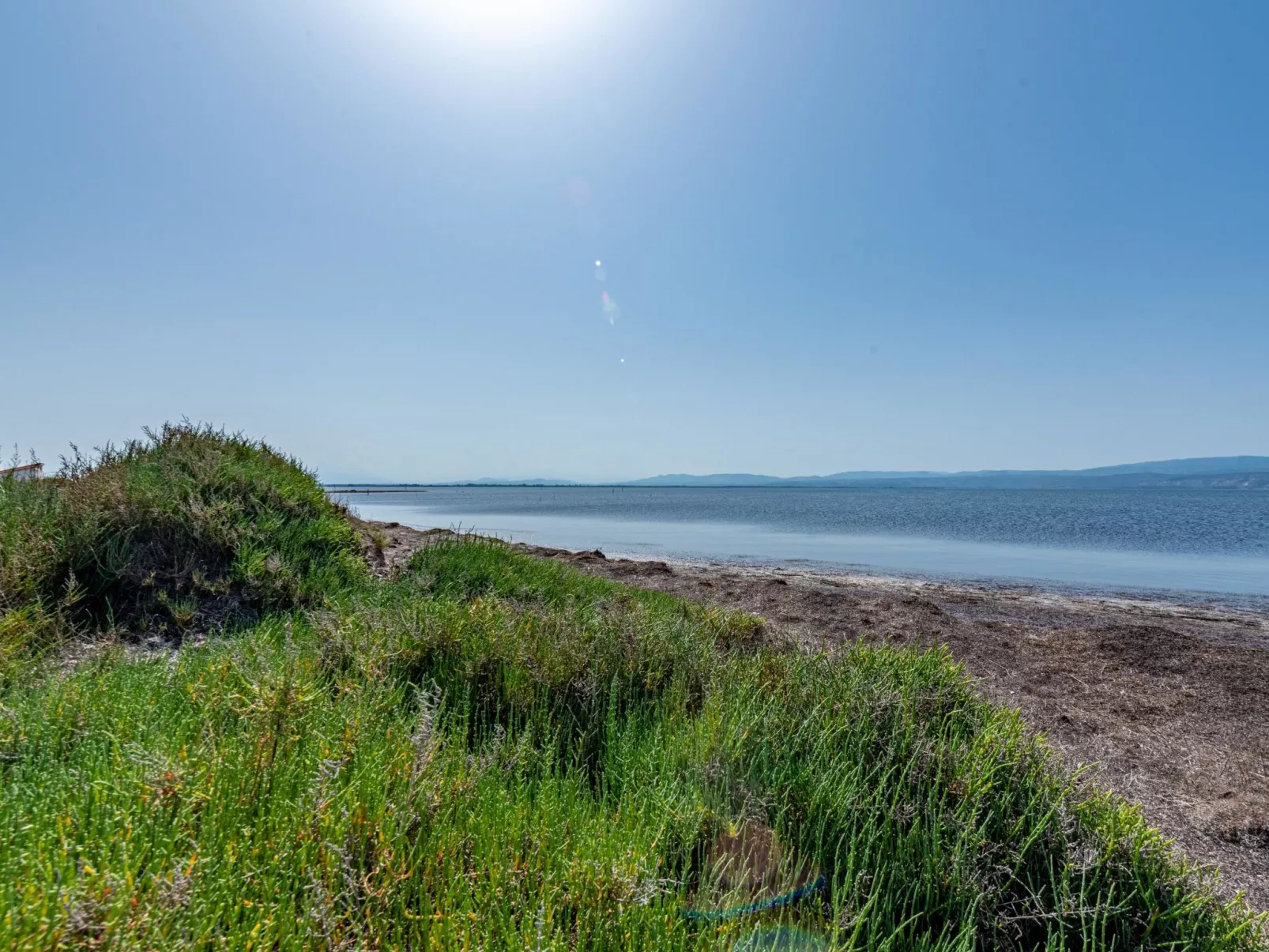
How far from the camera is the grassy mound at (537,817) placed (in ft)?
6.39

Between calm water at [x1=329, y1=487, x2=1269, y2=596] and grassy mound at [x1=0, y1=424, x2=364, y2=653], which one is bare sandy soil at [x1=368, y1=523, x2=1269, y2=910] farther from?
calm water at [x1=329, y1=487, x2=1269, y2=596]

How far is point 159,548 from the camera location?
7070 millimetres

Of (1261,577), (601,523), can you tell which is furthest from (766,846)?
(601,523)

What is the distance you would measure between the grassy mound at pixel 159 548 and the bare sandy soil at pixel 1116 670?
6.92 feet

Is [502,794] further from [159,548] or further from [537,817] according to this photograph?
[159,548]

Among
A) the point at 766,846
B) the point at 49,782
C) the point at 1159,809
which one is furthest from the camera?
the point at 1159,809

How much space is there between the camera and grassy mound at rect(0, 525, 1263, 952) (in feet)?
6.39

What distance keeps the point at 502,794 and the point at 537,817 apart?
0.22m

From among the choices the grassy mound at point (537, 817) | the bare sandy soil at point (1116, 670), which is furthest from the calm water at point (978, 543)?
the grassy mound at point (537, 817)

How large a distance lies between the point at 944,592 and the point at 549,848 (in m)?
17.0

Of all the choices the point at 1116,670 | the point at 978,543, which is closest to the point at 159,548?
the point at 1116,670

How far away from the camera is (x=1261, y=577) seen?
19.9m

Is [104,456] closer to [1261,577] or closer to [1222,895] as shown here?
[1222,895]

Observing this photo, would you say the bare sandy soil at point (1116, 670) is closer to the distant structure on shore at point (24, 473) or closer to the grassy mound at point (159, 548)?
the grassy mound at point (159, 548)
